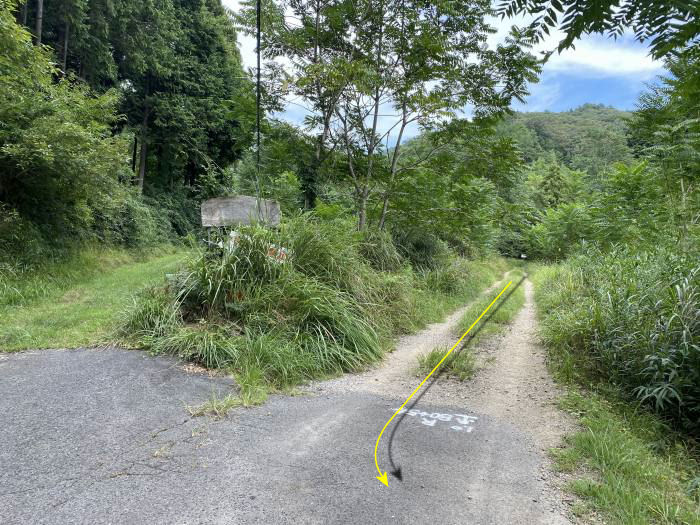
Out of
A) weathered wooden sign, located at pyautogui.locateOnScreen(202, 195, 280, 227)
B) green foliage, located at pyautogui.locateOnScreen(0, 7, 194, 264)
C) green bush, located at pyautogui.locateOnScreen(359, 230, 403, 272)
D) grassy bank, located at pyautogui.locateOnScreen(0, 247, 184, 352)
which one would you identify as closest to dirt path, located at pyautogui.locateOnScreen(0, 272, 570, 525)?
grassy bank, located at pyautogui.locateOnScreen(0, 247, 184, 352)

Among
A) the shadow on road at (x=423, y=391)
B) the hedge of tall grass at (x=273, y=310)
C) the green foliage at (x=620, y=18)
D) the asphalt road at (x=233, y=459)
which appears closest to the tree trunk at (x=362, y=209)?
the hedge of tall grass at (x=273, y=310)

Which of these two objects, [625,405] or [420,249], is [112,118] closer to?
[420,249]

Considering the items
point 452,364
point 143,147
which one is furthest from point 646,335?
point 143,147

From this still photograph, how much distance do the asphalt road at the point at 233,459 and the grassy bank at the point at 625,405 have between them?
0.35 meters

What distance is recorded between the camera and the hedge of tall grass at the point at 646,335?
10.5 feet

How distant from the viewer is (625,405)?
11.2ft

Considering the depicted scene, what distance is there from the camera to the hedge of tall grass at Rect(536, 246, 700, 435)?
320 cm

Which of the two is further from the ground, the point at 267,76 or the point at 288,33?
the point at 288,33

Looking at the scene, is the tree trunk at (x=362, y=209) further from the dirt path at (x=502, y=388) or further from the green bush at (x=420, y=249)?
A: the dirt path at (x=502, y=388)

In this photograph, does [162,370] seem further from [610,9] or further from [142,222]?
[142,222]

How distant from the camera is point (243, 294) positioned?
183 inches

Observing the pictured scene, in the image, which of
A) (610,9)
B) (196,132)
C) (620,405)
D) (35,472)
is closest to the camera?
(610,9)

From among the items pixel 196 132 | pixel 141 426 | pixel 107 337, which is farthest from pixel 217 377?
pixel 196 132

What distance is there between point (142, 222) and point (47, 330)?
991 centimetres
